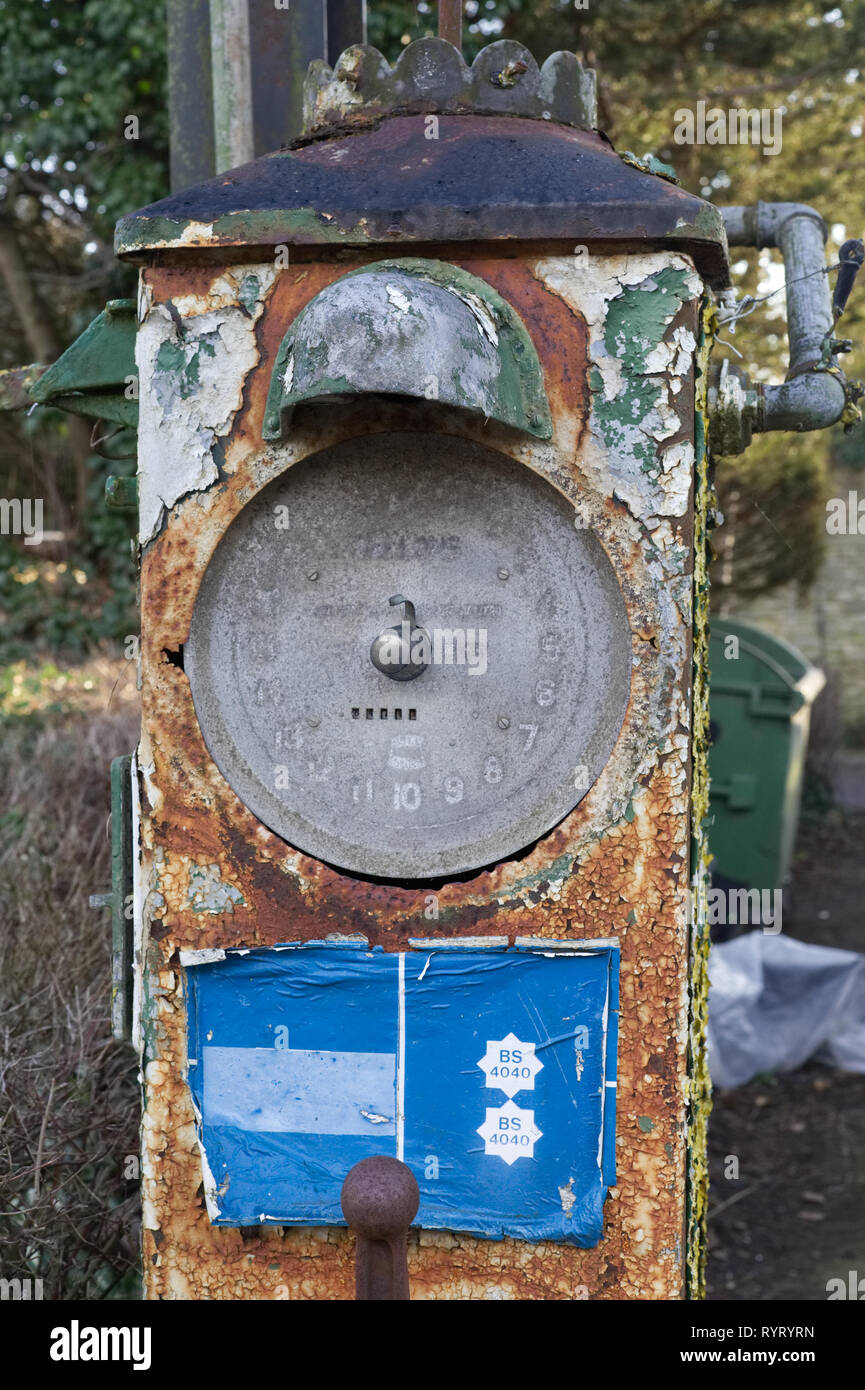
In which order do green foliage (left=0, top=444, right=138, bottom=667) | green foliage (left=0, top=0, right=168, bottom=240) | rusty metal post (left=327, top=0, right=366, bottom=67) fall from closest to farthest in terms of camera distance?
rusty metal post (left=327, top=0, right=366, bottom=67) → green foliage (left=0, top=0, right=168, bottom=240) → green foliage (left=0, top=444, right=138, bottom=667)

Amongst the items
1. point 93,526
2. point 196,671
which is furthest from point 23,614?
point 196,671

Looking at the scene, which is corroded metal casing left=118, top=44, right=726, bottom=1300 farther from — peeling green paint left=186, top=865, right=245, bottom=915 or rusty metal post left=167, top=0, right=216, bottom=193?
rusty metal post left=167, top=0, right=216, bottom=193

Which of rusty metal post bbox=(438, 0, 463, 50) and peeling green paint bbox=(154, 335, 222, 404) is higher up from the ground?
rusty metal post bbox=(438, 0, 463, 50)

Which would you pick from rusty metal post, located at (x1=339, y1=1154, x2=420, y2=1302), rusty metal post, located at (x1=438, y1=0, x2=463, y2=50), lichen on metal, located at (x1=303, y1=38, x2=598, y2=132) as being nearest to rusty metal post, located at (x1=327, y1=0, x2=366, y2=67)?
rusty metal post, located at (x1=438, y1=0, x2=463, y2=50)

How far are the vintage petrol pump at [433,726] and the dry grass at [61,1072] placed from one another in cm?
34

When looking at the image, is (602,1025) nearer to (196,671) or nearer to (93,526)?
(196,671)

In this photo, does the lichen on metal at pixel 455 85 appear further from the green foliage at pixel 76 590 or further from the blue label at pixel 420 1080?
the green foliage at pixel 76 590

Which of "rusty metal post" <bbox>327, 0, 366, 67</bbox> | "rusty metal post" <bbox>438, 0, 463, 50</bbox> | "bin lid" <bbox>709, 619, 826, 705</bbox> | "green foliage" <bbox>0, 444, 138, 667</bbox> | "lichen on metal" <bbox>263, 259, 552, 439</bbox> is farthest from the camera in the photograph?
"green foliage" <bbox>0, 444, 138, 667</bbox>

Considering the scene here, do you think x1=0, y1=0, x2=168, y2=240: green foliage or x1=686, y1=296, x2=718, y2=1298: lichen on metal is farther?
x1=0, y1=0, x2=168, y2=240: green foliage

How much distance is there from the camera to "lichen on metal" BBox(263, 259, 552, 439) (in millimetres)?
1872

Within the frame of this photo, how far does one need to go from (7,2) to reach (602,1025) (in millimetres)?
7012

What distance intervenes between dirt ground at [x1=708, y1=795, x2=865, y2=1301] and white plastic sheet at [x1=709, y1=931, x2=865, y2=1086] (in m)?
0.10

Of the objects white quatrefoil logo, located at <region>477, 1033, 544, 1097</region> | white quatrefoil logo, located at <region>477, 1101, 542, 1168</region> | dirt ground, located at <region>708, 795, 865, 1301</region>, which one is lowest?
dirt ground, located at <region>708, 795, 865, 1301</region>

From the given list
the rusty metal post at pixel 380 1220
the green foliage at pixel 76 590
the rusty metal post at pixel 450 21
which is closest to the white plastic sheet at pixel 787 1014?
the rusty metal post at pixel 380 1220
